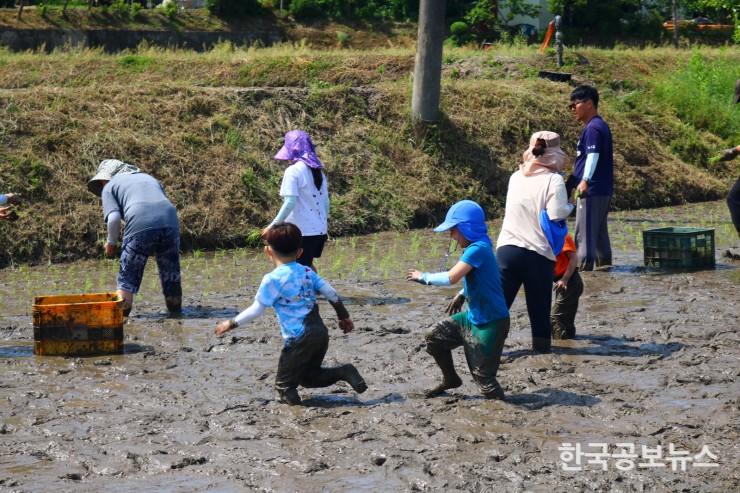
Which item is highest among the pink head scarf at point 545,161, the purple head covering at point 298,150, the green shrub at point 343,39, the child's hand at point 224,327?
the green shrub at point 343,39

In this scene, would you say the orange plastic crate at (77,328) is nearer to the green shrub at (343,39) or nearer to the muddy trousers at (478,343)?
the muddy trousers at (478,343)

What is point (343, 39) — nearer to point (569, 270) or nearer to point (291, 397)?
point (569, 270)

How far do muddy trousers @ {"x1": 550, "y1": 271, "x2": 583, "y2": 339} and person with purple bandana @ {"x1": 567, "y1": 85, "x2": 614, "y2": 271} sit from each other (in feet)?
9.26

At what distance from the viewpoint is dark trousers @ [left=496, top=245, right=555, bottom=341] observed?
28.9 feet

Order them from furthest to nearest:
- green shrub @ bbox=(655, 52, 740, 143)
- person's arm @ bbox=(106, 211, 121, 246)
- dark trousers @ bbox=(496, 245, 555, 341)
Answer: green shrub @ bbox=(655, 52, 740, 143) < person's arm @ bbox=(106, 211, 121, 246) < dark trousers @ bbox=(496, 245, 555, 341)

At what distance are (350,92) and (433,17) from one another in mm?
2020

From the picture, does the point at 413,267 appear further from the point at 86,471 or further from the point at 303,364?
the point at 86,471

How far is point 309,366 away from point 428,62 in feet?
38.7

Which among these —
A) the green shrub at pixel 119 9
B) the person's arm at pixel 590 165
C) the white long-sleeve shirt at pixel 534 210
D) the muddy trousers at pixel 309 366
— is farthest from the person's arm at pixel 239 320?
the green shrub at pixel 119 9

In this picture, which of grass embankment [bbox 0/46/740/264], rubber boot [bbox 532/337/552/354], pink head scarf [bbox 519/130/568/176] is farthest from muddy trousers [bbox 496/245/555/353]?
grass embankment [bbox 0/46/740/264]

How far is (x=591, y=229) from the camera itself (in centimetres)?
1268

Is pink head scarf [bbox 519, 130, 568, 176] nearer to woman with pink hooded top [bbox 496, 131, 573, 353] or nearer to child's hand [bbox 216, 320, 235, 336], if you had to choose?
woman with pink hooded top [bbox 496, 131, 573, 353]

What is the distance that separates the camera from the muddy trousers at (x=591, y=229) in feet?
41.2

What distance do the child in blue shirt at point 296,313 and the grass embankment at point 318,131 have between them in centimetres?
774
